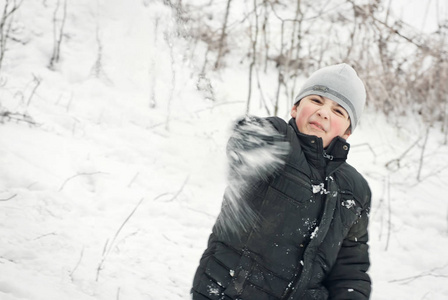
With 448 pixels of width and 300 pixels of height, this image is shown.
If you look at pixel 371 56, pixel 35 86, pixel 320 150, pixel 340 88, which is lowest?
pixel 320 150

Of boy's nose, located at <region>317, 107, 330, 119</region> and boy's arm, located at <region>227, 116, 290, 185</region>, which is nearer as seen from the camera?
boy's arm, located at <region>227, 116, 290, 185</region>

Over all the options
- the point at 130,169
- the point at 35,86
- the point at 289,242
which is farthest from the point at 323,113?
the point at 35,86

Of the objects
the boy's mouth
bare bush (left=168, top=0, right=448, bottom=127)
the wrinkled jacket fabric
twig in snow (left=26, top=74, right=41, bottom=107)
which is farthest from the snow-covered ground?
the boy's mouth

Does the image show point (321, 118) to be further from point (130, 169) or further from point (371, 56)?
point (371, 56)

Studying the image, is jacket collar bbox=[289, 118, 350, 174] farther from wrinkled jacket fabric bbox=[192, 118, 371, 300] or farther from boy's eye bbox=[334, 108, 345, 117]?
boy's eye bbox=[334, 108, 345, 117]

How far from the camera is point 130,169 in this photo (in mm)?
2982

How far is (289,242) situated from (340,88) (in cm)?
65

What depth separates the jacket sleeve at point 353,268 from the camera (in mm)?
1492

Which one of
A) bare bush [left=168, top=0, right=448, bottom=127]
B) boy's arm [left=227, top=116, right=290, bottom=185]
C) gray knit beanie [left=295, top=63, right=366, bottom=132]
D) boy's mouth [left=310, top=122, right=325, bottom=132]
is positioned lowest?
boy's arm [left=227, top=116, right=290, bottom=185]

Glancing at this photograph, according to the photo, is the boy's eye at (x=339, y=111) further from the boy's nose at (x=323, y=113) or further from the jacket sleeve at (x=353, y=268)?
the jacket sleeve at (x=353, y=268)

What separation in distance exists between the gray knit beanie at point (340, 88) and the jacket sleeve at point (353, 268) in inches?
14.5

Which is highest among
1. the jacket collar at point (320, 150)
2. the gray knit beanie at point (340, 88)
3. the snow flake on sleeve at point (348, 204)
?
the gray knit beanie at point (340, 88)

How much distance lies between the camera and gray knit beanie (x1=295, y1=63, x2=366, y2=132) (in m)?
1.62

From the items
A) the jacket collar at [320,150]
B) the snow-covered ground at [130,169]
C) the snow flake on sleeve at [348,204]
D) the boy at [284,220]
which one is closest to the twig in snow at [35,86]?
the snow-covered ground at [130,169]
